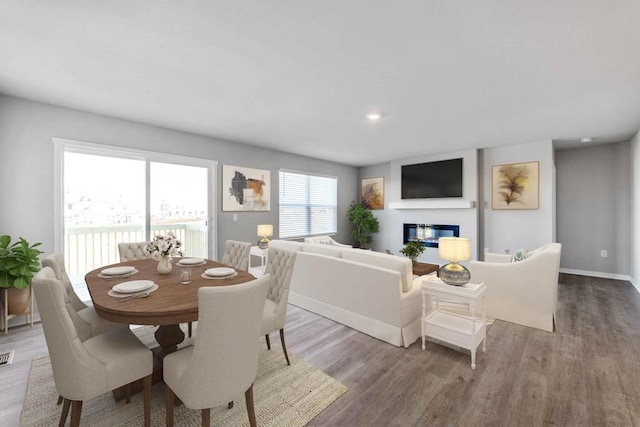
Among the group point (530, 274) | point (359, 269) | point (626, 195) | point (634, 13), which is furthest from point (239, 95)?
point (626, 195)

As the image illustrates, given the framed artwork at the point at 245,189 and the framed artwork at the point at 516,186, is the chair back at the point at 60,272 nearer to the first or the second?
the framed artwork at the point at 245,189

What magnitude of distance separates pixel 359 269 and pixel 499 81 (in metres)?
2.31

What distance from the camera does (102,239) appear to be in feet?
12.5

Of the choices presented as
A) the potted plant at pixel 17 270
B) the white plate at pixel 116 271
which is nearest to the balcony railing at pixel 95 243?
the potted plant at pixel 17 270

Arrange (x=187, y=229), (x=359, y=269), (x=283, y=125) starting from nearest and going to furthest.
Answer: (x=359, y=269) → (x=283, y=125) → (x=187, y=229)

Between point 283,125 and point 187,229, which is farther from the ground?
point 283,125

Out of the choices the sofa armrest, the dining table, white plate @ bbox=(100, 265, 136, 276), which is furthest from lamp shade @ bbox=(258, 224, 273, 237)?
the sofa armrest

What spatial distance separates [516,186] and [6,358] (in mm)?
7377

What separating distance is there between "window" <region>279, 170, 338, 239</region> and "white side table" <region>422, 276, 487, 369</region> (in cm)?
392

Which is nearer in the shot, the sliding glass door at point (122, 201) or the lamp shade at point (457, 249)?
the lamp shade at point (457, 249)

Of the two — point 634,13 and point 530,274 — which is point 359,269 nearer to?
point 530,274

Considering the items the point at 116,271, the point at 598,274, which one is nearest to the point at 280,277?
the point at 116,271

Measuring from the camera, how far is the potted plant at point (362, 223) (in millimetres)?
7242

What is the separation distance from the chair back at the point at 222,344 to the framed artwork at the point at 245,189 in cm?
377
